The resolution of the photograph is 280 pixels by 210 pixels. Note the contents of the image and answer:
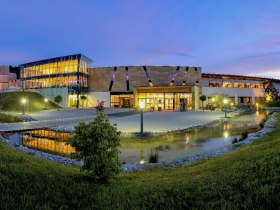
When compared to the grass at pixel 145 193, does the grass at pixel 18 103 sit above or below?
above

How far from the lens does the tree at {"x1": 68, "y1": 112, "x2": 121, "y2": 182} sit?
667 cm

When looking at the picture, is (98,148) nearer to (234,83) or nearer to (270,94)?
(234,83)

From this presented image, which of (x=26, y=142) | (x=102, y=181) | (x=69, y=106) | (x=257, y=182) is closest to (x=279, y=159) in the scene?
(x=257, y=182)

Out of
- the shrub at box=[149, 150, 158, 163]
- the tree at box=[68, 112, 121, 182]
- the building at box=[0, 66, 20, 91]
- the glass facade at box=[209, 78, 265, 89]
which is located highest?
the building at box=[0, 66, 20, 91]

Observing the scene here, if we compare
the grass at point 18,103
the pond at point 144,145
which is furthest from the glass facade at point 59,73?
the pond at point 144,145

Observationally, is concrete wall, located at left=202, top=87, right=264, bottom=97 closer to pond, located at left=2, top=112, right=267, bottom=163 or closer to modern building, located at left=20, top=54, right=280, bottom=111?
modern building, located at left=20, top=54, right=280, bottom=111

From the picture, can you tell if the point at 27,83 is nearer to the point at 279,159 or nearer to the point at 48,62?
the point at 48,62

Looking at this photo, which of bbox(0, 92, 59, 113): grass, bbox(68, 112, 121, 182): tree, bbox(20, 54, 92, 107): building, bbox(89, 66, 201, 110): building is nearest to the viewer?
bbox(68, 112, 121, 182): tree

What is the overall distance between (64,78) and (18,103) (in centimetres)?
1874

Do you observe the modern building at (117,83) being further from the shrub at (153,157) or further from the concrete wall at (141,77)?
the shrub at (153,157)

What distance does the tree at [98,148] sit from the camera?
6668mm

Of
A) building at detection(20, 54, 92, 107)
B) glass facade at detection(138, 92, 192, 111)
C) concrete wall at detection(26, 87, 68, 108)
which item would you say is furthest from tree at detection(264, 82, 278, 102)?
concrete wall at detection(26, 87, 68, 108)

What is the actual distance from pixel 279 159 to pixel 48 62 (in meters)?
70.3

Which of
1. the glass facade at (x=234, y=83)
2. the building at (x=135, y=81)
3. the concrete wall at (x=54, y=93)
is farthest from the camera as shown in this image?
the glass facade at (x=234, y=83)
